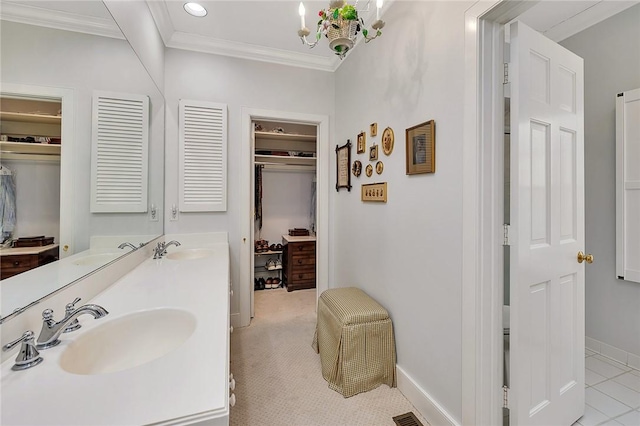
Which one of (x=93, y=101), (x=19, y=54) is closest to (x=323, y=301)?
(x=93, y=101)

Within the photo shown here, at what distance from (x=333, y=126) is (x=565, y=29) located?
216cm

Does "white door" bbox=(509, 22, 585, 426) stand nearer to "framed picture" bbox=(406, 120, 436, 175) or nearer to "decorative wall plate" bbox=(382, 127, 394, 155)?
"framed picture" bbox=(406, 120, 436, 175)

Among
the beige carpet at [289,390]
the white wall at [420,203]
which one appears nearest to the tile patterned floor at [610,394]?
the white wall at [420,203]

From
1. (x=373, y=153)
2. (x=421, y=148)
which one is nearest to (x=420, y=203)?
(x=421, y=148)

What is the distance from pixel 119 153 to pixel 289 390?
6.04 ft

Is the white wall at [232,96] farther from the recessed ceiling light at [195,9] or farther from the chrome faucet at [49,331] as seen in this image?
the chrome faucet at [49,331]

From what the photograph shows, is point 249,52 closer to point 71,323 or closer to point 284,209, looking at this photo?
point 284,209

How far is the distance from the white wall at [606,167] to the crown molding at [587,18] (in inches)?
1.8

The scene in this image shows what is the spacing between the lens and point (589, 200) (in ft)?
7.39

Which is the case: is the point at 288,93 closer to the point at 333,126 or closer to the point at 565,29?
the point at 333,126

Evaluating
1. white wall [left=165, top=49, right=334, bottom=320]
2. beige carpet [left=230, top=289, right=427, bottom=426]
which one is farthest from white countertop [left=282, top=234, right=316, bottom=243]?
beige carpet [left=230, top=289, right=427, bottom=426]

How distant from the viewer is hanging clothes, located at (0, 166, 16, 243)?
73 cm

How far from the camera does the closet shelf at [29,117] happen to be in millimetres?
734

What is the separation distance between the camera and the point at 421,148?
1.58m
